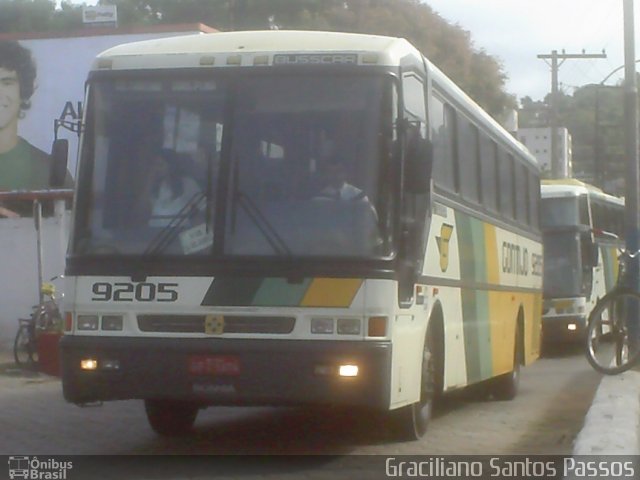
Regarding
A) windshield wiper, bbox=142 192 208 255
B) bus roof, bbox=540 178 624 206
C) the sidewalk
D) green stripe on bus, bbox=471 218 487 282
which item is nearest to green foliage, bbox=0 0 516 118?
bus roof, bbox=540 178 624 206

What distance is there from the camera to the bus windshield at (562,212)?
87.5ft

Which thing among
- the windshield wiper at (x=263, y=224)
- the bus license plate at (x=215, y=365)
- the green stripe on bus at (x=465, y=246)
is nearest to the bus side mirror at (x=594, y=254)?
the green stripe on bus at (x=465, y=246)

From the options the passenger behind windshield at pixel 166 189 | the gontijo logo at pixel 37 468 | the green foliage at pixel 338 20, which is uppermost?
the green foliage at pixel 338 20

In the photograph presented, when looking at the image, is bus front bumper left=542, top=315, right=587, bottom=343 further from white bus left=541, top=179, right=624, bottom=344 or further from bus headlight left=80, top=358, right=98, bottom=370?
bus headlight left=80, top=358, right=98, bottom=370

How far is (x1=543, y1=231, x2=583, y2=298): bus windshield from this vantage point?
26.4 meters

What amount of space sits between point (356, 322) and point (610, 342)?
718 centimetres

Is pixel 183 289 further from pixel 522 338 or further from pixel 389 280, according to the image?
pixel 522 338

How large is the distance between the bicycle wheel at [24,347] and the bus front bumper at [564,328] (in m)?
10.4

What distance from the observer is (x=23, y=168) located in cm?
3628

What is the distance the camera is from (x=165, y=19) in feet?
197

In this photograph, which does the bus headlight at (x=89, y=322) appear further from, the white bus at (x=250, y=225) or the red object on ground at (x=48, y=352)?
the red object on ground at (x=48, y=352)

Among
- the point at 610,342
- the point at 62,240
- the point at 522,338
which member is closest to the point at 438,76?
the point at 610,342

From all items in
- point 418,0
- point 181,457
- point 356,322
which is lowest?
point 181,457

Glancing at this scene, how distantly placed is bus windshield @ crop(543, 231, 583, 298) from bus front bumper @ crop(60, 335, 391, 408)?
17365 mm
